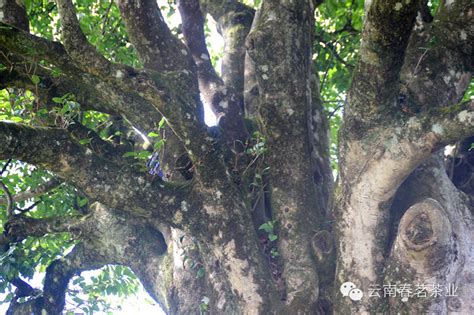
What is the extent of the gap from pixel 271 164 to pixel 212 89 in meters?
1.64

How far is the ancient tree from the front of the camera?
382 centimetres

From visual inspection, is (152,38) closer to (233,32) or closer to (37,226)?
(233,32)

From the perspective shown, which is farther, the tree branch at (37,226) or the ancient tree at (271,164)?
the tree branch at (37,226)

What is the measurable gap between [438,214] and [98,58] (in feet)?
9.21

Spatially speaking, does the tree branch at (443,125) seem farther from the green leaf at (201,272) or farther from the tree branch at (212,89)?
the green leaf at (201,272)

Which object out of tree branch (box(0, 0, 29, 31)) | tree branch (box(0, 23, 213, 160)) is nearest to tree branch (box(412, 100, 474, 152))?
tree branch (box(0, 23, 213, 160))

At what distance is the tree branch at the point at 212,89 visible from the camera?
5398 millimetres

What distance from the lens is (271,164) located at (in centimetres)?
473

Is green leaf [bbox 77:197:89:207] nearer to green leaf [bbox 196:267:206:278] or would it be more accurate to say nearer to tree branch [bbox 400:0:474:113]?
green leaf [bbox 196:267:206:278]

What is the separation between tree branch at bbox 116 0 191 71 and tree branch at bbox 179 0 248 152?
0.60 meters

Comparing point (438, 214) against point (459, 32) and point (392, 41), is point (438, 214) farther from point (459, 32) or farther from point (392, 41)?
point (459, 32)

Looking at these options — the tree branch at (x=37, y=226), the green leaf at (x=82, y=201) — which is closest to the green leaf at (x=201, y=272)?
the tree branch at (x=37, y=226)

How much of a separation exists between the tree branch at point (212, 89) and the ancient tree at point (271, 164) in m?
0.03

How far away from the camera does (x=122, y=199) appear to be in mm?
4273
